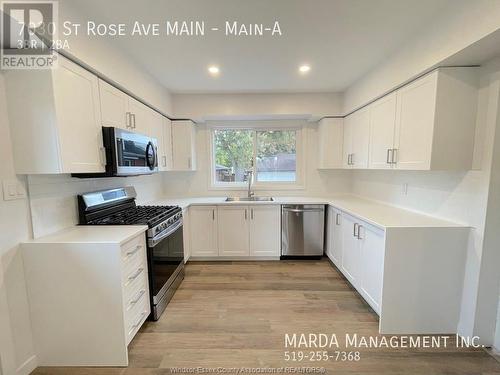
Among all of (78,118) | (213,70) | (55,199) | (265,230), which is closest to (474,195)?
(265,230)

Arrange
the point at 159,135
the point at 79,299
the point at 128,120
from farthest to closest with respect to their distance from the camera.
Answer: the point at 159,135 < the point at 128,120 < the point at 79,299

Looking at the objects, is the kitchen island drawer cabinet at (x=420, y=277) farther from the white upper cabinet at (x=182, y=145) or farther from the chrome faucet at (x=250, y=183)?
the white upper cabinet at (x=182, y=145)

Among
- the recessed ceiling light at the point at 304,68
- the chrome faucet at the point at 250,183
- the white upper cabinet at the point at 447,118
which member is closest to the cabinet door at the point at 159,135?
the chrome faucet at the point at 250,183

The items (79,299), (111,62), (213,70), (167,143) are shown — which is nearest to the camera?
(79,299)

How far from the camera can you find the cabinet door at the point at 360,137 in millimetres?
2805

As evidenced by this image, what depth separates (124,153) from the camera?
2.02 metres

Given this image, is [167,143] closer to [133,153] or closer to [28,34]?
[133,153]

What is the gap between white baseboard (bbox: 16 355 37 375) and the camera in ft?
5.00

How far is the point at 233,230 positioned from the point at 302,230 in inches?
40.0

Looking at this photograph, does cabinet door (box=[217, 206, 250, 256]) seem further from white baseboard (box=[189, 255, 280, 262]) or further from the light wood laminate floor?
the light wood laminate floor

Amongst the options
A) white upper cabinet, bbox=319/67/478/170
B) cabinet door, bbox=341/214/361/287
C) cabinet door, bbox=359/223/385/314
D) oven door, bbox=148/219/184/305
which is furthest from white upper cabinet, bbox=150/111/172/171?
white upper cabinet, bbox=319/67/478/170

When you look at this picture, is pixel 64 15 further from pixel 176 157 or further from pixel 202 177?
pixel 202 177

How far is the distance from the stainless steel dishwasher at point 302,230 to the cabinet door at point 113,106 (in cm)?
226

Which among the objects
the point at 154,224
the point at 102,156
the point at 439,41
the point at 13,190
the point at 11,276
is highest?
the point at 439,41
